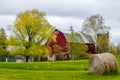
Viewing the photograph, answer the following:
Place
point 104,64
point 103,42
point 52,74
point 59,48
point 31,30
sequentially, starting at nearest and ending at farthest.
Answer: point 104,64
point 52,74
point 31,30
point 103,42
point 59,48

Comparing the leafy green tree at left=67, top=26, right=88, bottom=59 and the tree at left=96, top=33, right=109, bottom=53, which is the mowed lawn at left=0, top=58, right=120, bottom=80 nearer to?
the leafy green tree at left=67, top=26, right=88, bottom=59

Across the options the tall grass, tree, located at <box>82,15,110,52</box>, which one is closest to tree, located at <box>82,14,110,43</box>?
tree, located at <box>82,15,110,52</box>

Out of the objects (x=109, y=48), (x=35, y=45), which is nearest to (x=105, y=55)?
(x=35, y=45)

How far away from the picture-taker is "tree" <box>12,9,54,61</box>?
3627 inches

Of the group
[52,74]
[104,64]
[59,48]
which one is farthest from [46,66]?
[59,48]

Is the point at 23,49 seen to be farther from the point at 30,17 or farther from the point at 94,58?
the point at 94,58

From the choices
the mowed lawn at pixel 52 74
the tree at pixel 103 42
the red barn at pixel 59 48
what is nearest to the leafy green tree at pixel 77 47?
the tree at pixel 103 42

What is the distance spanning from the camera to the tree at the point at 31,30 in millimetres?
92125

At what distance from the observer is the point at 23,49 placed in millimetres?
92000

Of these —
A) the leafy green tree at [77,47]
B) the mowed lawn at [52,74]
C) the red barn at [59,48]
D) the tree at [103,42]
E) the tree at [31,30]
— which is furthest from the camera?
the red barn at [59,48]

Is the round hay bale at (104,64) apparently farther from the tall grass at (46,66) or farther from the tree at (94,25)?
the tree at (94,25)

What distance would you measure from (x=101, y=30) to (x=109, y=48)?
6.52 m

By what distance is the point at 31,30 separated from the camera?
9406 cm

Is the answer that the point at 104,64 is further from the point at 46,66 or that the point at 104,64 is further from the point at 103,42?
the point at 103,42
